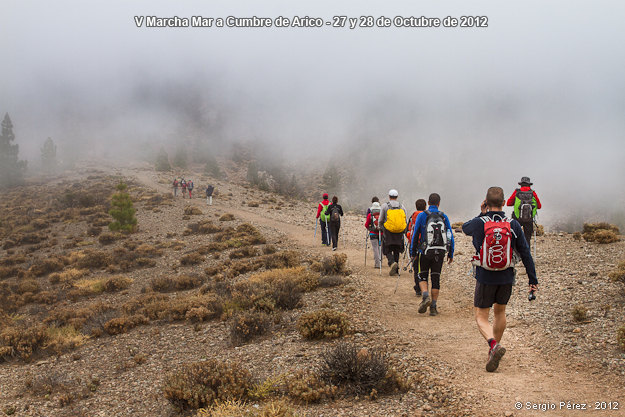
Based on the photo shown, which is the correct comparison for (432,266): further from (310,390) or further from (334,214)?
(334,214)

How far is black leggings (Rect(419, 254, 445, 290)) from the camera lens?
25.5ft

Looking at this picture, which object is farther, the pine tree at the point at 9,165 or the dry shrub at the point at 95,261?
the pine tree at the point at 9,165

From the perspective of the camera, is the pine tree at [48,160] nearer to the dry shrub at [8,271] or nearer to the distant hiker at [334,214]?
the dry shrub at [8,271]

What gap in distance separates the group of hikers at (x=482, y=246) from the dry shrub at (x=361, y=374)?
1324mm

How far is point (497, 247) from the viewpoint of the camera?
498 cm

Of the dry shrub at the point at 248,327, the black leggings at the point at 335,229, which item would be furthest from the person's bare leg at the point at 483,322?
the black leggings at the point at 335,229

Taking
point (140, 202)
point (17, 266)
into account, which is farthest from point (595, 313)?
point (140, 202)

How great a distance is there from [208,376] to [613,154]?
141976mm

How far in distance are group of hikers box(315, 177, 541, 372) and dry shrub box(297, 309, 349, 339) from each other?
181 cm

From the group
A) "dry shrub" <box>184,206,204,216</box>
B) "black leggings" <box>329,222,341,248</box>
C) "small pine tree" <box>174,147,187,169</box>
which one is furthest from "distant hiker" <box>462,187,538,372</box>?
"small pine tree" <box>174,147,187,169</box>

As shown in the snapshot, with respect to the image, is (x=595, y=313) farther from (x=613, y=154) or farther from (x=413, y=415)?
(x=613, y=154)

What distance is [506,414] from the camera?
14.0 ft

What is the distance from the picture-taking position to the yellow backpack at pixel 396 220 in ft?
34.0

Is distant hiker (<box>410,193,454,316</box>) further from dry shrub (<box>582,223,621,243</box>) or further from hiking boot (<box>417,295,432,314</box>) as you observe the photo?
dry shrub (<box>582,223,621,243</box>)
